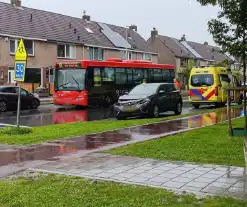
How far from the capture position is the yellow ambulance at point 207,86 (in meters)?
26.2

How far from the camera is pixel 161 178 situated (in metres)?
7.08

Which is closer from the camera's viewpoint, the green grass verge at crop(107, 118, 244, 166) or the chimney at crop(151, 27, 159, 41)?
the green grass verge at crop(107, 118, 244, 166)

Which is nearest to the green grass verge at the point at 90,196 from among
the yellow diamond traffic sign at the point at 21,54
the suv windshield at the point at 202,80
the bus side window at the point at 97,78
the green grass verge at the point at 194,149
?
the green grass verge at the point at 194,149

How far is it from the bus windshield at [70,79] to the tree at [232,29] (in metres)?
12.1

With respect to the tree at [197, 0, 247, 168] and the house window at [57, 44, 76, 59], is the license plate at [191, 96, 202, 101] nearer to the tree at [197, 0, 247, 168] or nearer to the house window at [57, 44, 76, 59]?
the tree at [197, 0, 247, 168]

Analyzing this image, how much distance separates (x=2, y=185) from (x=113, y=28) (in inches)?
2061

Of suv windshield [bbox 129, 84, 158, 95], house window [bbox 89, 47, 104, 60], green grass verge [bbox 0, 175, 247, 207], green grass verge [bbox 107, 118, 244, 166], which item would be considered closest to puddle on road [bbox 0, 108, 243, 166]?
green grass verge [bbox 107, 118, 244, 166]

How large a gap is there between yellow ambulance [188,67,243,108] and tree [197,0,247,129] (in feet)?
37.9

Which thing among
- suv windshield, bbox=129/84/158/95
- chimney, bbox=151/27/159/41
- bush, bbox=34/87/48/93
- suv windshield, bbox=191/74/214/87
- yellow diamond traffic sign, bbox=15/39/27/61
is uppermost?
chimney, bbox=151/27/159/41

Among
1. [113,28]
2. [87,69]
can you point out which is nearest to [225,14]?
[87,69]

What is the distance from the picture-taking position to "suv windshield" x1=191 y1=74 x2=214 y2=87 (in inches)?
1039

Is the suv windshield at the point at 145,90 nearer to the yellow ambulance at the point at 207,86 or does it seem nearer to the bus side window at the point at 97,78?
the bus side window at the point at 97,78

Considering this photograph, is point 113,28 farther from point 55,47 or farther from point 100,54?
point 55,47

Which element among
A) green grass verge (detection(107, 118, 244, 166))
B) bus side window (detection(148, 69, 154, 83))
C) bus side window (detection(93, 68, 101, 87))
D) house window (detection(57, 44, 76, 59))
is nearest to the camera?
green grass verge (detection(107, 118, 244, 166))
